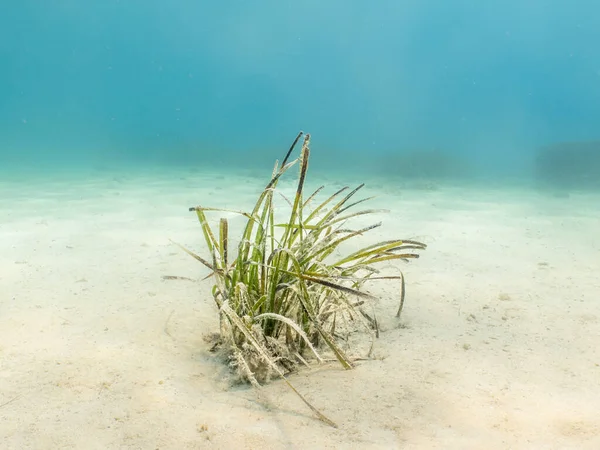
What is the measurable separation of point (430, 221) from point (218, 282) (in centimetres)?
423

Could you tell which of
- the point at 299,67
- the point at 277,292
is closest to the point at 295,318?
the point at 277,292

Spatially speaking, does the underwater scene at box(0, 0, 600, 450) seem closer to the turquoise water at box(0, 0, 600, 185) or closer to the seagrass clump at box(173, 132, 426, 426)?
the seagrass clump at box(173, 132, 426, 426)

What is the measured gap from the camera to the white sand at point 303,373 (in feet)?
4.78

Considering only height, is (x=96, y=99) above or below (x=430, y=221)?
above

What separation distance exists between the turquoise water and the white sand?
4996cm

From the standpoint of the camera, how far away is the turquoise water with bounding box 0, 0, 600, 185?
242 feet

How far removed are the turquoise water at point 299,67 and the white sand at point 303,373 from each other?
49961 millimetres

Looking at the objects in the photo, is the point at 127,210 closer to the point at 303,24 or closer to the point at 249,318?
the point at 249,318

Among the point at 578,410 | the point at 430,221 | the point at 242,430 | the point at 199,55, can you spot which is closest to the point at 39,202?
the point at 430,221

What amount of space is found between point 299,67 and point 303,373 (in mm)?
117637

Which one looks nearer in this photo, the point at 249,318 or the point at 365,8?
the point at 249,318

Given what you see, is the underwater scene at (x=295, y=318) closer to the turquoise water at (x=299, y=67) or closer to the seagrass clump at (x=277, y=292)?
the seagrass clump at (x=277, y=292)

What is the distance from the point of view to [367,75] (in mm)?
69812

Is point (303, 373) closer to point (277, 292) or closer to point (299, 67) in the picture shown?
point (277, 292)
